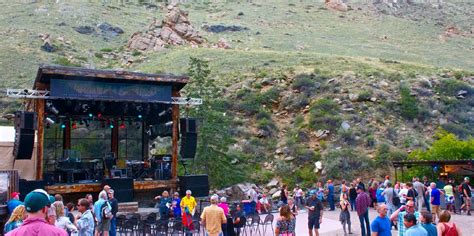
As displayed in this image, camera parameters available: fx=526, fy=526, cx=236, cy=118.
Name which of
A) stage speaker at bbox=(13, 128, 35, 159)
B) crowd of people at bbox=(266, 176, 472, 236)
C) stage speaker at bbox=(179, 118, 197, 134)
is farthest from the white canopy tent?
crowd of people at bbox=(266, 176, 472, 236)

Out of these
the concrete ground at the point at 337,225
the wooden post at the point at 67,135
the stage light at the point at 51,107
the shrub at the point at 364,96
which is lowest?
the concrete ground at the point at 337,225

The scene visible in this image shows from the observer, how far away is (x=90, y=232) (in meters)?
9.18

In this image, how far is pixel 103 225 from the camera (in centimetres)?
1155

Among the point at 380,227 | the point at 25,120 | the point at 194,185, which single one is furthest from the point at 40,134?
the point at 380,227

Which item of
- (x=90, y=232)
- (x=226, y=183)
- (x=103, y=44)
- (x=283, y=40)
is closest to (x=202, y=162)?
(x=226, y=183)

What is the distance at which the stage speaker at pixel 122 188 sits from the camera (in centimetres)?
1942

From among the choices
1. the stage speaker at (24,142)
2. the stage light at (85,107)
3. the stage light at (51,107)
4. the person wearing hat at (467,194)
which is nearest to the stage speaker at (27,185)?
the stage speaker at (24,142)

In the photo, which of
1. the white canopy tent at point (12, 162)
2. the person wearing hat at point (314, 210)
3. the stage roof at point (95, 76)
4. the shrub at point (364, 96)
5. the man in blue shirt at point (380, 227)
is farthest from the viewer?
the shrub at point (364, 96)

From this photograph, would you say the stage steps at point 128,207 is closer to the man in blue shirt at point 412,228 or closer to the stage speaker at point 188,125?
the stage speaker at point 188,125

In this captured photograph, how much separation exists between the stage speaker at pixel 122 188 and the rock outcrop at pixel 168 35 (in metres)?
36.3

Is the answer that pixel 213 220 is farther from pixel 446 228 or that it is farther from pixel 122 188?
pixel 122 188

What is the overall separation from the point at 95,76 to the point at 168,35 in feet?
125

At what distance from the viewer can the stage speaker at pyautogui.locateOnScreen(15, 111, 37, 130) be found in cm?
1817

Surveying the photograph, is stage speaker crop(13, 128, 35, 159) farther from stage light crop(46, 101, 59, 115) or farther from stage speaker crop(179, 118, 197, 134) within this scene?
stage speaker crop(179, 118, 197, 134)
